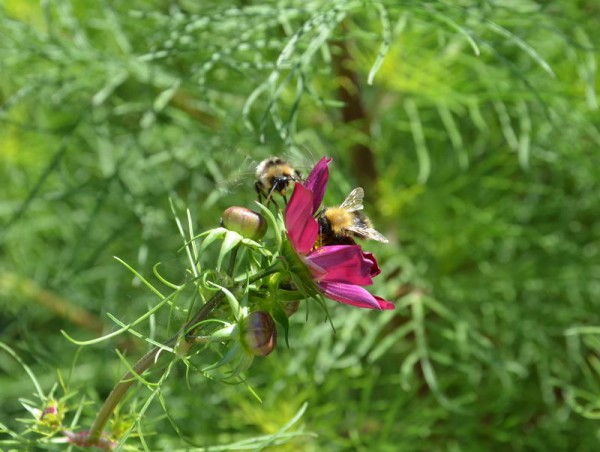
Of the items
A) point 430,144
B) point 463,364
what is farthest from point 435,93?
point 463,364

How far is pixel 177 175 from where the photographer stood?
4.99 ft

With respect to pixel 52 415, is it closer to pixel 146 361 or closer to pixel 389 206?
pixel 146 361

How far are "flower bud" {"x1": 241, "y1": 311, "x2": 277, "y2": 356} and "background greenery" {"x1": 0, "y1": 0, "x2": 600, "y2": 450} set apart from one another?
1.91ft

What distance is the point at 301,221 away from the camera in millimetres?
609

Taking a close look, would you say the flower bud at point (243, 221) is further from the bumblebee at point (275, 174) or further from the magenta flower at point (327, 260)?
the bumblebee at point (275, 174)

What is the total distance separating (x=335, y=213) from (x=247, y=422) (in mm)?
644

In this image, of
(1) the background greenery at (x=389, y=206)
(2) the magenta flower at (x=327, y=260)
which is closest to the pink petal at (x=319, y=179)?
(2) the magenta flower at (x=327, y=260)

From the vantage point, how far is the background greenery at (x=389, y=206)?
4.09 feet

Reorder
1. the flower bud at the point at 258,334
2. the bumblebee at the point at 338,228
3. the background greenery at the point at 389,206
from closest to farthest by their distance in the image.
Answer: the flower bud at the point at 258,334 < the bumblebee at the point at 338,228 < the background greenery at the point at 389,206

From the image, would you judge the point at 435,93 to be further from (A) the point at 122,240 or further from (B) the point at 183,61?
(A) the point at 122,240

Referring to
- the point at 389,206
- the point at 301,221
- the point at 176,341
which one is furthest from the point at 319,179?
the point at 389,206

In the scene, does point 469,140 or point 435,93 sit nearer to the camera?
point 435,93

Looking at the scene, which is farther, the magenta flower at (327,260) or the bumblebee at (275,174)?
the bumblebee at (275,174)

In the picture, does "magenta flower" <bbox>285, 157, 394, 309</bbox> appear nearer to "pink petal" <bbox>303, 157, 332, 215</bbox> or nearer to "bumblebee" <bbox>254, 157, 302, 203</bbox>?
"pink petal" <bbox>303, 157, 332, 215</bbox>
